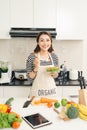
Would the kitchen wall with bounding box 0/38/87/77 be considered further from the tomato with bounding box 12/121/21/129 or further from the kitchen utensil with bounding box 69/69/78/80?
the tomato with bounding box 12/121/21/129

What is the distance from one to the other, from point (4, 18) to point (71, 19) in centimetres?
92

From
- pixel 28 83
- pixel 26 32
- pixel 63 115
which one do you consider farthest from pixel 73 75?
pixel 63 115

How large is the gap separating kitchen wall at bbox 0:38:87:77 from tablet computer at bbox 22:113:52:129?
6.17 feet

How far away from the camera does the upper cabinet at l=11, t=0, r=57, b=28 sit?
9.17 ft

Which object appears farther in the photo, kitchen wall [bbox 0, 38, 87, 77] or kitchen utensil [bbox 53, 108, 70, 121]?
kitchen wall [bbox 0, 38, 87, 77]

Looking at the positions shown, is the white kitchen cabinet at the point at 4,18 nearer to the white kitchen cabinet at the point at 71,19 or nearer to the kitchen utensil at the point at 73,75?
the white kitchen cabinet at the point at 71,19

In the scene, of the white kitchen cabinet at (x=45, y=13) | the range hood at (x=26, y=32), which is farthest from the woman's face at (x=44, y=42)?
the white kitchen cabinet at (x=45, y=13)

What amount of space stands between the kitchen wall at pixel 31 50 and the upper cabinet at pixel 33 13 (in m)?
0.44

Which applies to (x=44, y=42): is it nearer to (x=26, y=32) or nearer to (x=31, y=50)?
(x=26, y=32)

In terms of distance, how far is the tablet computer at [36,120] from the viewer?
1316mm

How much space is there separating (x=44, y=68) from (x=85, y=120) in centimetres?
101

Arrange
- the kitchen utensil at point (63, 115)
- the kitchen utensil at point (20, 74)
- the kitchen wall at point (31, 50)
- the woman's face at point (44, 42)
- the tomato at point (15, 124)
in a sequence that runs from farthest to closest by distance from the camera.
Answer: the kitchen wall at point (31, 50) < the kitchen utensil at point (20, 74) < the woman's face at point (44, 42) < the kitchen utensil at point (63, 115) < the tomato at point (15, 124)

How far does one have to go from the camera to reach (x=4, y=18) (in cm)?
281

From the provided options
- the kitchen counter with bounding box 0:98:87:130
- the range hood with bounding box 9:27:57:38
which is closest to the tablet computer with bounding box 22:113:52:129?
the kitchen counter with bounding box 0:98:87:130
